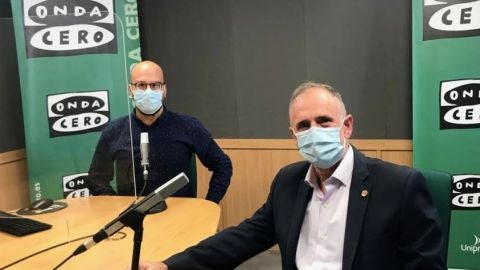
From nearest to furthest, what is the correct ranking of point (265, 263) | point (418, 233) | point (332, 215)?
point (418, 233), point (332, 215), point (265, 263)

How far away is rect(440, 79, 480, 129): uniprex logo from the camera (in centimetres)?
307

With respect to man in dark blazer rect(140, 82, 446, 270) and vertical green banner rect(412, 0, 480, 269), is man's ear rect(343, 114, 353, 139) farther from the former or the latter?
vertical green banner rect(412, 0, 480, 269)

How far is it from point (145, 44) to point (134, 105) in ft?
4.79

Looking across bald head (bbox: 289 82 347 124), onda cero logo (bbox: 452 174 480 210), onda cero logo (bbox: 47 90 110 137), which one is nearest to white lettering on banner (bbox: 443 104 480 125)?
onda cero logo (bbox: 452 174 480 210)

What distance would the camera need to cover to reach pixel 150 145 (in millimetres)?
2711

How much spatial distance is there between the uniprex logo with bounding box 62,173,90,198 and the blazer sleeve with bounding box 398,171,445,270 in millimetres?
1726

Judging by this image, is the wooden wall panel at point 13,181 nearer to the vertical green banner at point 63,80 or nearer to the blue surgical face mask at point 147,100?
the vertical green banner at point 63,80

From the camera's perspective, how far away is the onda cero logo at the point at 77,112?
310 centimetres

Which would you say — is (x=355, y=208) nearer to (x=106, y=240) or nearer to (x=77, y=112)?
(x=106, y=240)

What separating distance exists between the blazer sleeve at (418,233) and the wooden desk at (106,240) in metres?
0.78

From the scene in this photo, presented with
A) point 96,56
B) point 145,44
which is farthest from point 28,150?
point 145,44

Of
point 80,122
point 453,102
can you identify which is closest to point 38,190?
point 80,122

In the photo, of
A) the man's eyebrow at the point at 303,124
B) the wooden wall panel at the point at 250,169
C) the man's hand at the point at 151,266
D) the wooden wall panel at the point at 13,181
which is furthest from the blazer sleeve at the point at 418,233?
the wooden wall panel at the point at 250,169

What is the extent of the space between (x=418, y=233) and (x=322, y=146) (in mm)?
383
